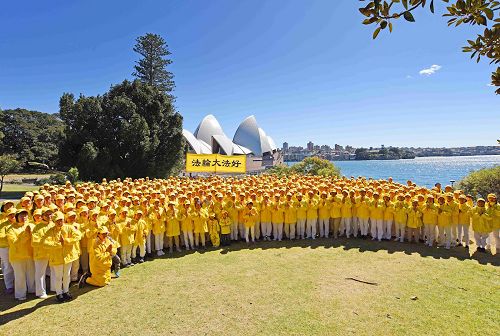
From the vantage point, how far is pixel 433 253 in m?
7.77

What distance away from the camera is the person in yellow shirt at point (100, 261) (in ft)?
19.4

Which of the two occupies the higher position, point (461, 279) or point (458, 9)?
point (458, 9)

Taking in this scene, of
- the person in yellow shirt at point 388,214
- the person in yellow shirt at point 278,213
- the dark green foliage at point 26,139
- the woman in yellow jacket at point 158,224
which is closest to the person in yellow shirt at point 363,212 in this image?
the person in yellow shirt at point 388,214

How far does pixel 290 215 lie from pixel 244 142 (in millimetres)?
46854

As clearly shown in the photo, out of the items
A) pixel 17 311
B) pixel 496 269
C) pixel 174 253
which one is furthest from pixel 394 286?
pixel 17 311

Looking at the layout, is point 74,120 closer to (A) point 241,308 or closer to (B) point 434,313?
(A) point 241,308

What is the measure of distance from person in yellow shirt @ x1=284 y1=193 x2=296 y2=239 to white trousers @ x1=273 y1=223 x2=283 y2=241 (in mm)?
174

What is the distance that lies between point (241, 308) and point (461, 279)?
441cm

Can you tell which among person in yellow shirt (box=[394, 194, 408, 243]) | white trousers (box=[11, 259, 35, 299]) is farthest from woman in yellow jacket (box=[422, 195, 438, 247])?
white trousers (box=[11, 259, 35, 299])

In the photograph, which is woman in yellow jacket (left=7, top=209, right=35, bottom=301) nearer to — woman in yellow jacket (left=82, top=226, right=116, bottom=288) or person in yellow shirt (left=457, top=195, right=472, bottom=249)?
woman in yellow jacket (left=82, top=226, right=116, bottom=288)

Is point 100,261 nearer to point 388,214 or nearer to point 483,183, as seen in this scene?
point 388,214

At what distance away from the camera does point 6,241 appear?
5.58m

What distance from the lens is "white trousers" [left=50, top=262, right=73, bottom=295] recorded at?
5.39 meters

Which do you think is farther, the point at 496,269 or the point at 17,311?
the point at 496,269
